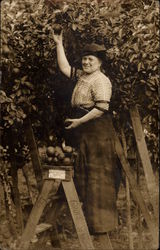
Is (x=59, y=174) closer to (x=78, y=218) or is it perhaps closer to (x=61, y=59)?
(x=78, y=218)

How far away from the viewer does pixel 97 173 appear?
13.2 ft

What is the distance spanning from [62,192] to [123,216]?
1.56ft

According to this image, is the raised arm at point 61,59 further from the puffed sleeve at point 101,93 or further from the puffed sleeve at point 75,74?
the puffed sleeve at point 101,93

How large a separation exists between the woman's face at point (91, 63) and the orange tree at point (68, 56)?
61 mm

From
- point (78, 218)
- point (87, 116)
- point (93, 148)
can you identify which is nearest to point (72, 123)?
point (87, 116)

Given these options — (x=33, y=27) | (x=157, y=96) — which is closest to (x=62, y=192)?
(x=157, y=96)

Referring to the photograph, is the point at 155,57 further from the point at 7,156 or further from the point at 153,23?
the point at 7,156

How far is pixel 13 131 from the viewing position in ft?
14.3

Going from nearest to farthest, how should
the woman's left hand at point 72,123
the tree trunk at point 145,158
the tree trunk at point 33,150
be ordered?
1. the tree trunk at point 145,158
2. the woman's left hand at point 72,123
3. the tree trunk at point 33,150

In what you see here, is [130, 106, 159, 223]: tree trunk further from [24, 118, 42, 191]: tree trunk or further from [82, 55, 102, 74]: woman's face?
[24, 118, 42, 191]: tree trunk

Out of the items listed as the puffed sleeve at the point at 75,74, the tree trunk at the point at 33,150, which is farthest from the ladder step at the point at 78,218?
the puffed sleeve at the point at 75,74

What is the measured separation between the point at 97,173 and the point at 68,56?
88 centimetres

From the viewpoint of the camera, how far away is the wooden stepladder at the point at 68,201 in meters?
3.99

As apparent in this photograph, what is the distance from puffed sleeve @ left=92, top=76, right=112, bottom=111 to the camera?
3938 millimetres
